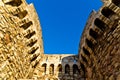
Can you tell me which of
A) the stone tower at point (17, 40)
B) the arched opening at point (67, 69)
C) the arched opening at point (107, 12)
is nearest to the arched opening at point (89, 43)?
the arched opening at point (107, 12)

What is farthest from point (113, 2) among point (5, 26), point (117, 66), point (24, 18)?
point (5, 26)

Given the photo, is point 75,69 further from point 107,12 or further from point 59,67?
point 107,12

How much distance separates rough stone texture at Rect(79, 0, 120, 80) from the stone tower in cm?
224

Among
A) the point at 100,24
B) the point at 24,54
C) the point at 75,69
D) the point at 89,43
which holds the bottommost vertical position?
the point at 24,54

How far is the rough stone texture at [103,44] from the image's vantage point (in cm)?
749

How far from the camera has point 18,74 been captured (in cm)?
857

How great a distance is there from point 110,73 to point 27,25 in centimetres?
368

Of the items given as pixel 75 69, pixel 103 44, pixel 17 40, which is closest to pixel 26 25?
pixel 17 40

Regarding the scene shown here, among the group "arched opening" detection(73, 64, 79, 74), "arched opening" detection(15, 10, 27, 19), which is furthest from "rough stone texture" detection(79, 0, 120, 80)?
"arched opening" detection(15, 10, 27, 19)

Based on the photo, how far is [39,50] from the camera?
1083 centimetres

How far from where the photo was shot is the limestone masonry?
7406 mm

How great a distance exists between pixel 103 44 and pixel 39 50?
3.35m

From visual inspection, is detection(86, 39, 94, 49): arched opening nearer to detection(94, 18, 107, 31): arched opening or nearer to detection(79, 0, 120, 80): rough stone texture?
detection(79, 0, 120, 80): rough stone texture

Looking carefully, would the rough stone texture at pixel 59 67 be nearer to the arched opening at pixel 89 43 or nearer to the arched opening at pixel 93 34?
the arched opening at pixel 89 43
